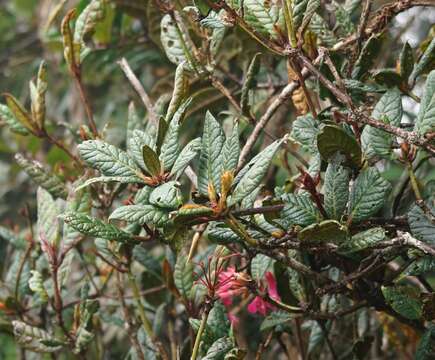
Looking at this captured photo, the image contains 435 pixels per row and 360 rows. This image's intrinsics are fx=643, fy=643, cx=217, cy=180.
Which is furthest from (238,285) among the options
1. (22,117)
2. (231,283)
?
(22,117)

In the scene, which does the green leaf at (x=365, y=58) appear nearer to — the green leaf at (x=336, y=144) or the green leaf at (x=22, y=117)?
the green leaf at (x=336, y=144)

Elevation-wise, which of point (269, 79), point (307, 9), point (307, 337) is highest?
point (307, 9)

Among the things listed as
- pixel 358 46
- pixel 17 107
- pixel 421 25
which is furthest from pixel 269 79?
pixel 421 25

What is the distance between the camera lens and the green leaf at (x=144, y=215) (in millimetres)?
633

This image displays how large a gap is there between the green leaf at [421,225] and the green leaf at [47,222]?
506 mm

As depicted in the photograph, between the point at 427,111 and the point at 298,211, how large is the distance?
0.17 metres

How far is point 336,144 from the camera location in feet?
2.07

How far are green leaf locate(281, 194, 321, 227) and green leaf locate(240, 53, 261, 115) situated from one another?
23cm

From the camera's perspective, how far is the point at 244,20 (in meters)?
0.69

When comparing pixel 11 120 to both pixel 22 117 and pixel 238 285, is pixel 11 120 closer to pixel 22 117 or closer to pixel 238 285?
pixel 22 117

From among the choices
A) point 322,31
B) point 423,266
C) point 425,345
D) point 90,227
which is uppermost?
point 322,31

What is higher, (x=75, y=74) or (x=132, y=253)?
(x=75, y=74)

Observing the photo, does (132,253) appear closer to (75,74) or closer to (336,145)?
(75,74)

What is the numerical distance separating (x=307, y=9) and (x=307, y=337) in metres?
0.57
